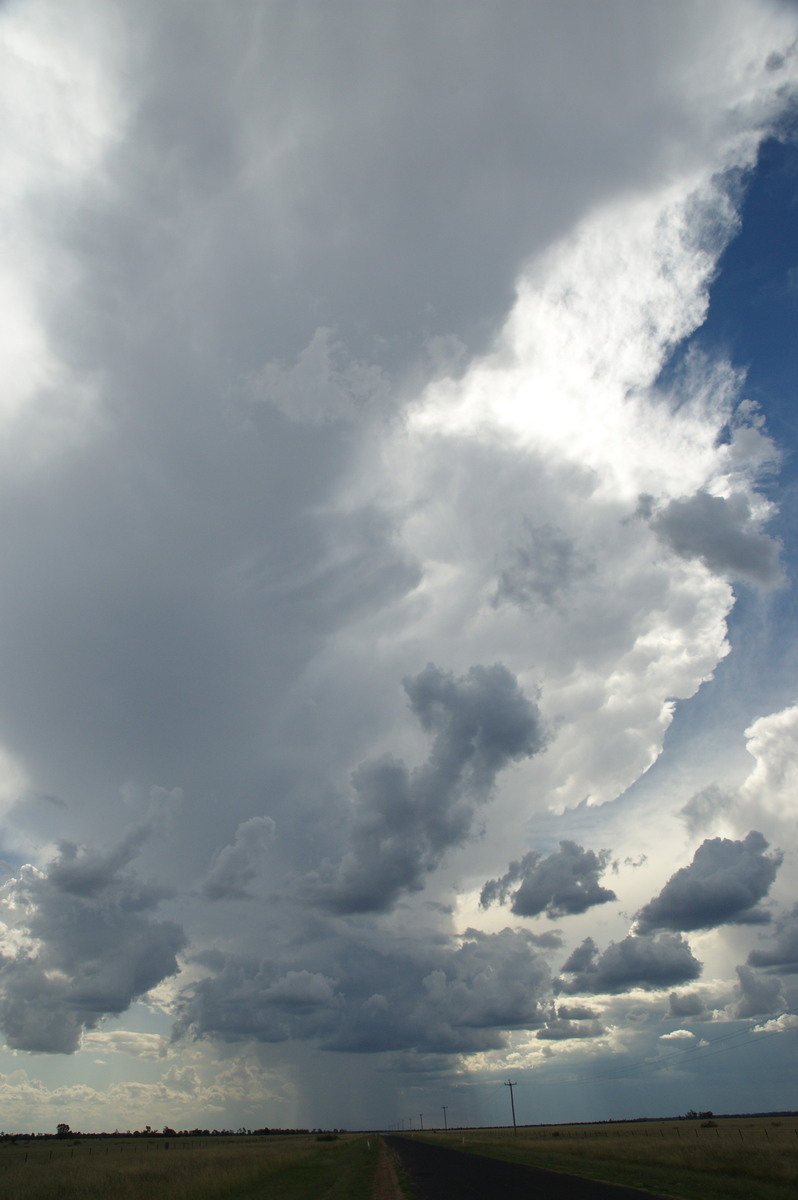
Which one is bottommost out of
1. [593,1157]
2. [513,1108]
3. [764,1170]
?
[513,1108]

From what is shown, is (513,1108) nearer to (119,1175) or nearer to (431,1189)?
(119,1175)

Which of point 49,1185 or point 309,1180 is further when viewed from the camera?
point 309,1180

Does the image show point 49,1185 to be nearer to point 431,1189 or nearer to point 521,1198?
point 431,1189

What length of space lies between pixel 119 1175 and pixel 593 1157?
46530 mm

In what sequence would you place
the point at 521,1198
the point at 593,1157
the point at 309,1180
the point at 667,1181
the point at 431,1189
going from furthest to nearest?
1. the point at 593,1157
2. the point at 309,1180
3. the point at 667,1181
4. the point at 431,1189
5. the point at 521,1198

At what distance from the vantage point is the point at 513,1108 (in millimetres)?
156625

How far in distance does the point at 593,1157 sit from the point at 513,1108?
104605mm

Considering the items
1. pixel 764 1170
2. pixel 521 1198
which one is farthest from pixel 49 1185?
pixel 764 1170

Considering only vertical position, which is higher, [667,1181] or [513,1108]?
[667,1181]

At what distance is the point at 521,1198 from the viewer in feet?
120

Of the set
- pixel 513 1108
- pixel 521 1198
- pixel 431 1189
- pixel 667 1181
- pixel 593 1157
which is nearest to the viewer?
pixel 521 1198

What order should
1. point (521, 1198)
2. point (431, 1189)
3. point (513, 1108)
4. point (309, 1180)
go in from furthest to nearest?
point (513, 1108) → point (309, 1180) → point (431, 1189) → point (521, 1198)

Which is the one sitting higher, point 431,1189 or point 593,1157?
point 431,1189

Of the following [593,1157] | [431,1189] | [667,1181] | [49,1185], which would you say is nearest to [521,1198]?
[431,1189]
